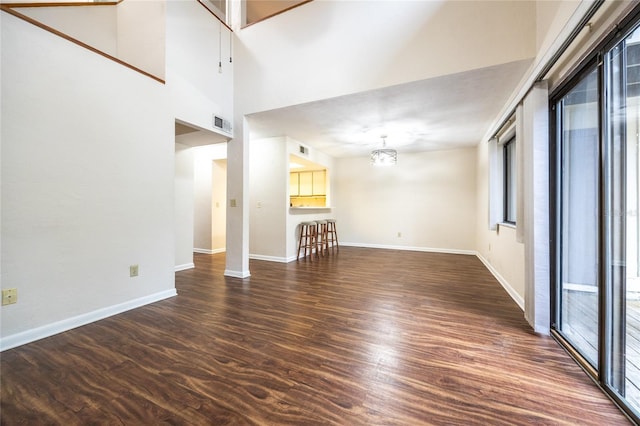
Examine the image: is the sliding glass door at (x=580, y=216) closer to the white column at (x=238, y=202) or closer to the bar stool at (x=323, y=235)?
the white column at (x=238, y=202)

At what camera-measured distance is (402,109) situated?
3.34m

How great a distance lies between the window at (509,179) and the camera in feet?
11.5

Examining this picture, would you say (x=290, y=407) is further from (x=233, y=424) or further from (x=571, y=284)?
(x=571, y=284)

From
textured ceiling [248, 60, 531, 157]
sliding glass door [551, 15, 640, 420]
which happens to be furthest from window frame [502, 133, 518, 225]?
sliding glass door [551, 15, 640, 420]

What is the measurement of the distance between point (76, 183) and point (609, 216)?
377cm

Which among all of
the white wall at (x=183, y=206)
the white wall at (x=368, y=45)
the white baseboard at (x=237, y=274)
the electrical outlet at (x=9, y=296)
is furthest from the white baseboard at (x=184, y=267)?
the white wall at (x=368, y=45)

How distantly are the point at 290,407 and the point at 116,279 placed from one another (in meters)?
2.18

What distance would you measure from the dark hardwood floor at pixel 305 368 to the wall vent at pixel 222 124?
2273 millimetres

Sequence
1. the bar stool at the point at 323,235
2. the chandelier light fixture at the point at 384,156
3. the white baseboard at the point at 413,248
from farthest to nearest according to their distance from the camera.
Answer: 1. the bar stool at the point at 323,235
2. the white baseboard at the point at 413,248
3. the chandelier light fixture at the point at 384,156

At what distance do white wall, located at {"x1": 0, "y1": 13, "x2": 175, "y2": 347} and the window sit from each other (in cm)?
448

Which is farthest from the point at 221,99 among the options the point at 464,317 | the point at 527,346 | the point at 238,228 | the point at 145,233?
the point at 527,346

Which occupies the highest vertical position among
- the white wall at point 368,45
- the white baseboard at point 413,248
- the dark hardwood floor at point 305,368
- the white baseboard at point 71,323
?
the white wall at point 368,45

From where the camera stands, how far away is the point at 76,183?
2.13 meters

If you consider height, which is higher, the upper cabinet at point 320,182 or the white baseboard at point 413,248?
the upper cabinet at point 320,182
